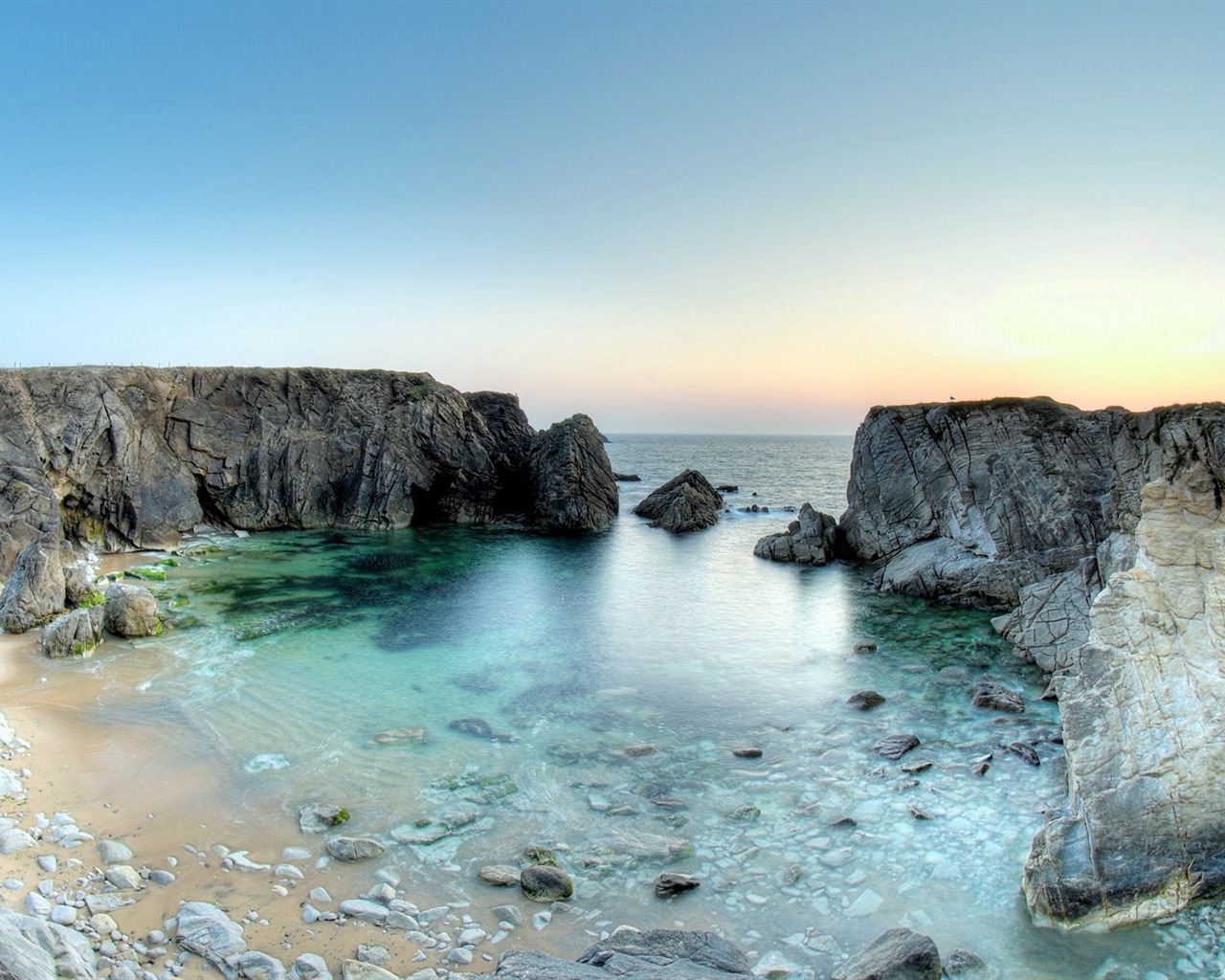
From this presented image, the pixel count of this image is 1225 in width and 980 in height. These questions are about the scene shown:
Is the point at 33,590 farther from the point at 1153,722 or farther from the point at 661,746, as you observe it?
the point at 1153,722

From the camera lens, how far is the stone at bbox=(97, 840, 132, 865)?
35.1ft

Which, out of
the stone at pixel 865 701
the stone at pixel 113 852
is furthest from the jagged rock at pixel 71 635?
the stone at pixel 865 701

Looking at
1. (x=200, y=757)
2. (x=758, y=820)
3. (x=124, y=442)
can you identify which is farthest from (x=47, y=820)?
(x=124, y=442)

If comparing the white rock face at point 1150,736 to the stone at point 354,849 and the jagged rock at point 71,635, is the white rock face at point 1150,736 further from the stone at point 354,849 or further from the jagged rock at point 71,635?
the jagged rock at point 71,635

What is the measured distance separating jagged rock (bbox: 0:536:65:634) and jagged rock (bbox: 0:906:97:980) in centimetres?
1781

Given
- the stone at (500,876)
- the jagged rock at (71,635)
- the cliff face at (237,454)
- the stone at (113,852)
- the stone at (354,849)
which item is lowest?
the stone at (500,876)

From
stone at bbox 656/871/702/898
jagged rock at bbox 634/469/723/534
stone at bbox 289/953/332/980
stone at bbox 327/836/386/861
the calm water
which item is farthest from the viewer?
jagged rock at bbox 634/469/723/534

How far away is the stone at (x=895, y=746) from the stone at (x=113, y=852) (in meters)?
13.9

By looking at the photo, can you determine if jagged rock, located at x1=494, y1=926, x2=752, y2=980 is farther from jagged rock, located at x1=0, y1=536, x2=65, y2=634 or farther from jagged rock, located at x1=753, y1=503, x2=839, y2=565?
jagged rock, located at x1=753, y1=503, x2=839, y2=565

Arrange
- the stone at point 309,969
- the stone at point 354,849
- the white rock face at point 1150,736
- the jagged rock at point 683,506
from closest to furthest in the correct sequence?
the stone at point 309,969
the white rock face at point 1150,736
the stone at point 354,849
the jagged rock at point 683,506

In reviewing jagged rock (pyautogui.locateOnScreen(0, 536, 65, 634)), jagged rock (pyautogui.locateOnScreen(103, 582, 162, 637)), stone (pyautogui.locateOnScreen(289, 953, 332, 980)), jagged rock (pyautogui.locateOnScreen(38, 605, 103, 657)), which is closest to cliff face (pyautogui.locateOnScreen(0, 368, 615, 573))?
jagged rock (pyautogui.locateOnScreen(0, 536, 65, 634))

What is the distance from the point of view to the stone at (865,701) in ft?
59.9

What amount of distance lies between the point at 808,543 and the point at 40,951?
A: 120 ft

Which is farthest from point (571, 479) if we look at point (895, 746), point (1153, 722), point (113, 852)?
point (1153, 722)
